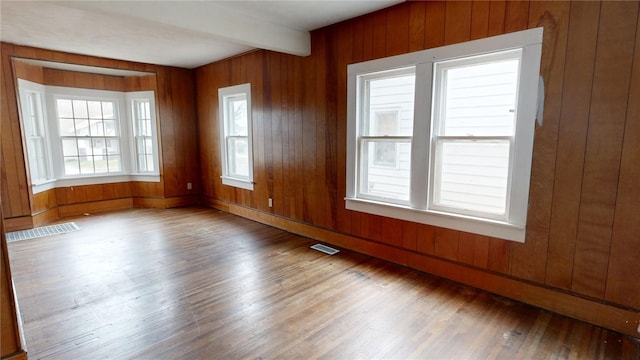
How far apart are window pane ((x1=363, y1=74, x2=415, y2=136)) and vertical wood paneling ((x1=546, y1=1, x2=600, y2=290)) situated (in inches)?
48.7

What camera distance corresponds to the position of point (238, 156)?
5.51m

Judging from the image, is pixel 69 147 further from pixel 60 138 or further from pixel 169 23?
pixel 169 23

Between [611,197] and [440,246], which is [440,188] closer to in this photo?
[440,246]

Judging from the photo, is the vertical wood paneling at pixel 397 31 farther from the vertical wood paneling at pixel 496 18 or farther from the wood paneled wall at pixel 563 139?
the vertical wood paneling at pixel 496 18

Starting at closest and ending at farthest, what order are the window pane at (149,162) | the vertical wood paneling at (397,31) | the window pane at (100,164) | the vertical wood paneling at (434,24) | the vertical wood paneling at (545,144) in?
the vertical wood paneling at (545,144) < the vertical wood paneling at (434,24) < the vertical wood paneling at (397,31) < the window pane at (100,164) < the window pane at (149,162)

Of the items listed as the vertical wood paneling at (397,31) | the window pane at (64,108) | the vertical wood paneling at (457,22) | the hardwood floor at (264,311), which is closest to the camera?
the hardwood floor at (264,311)

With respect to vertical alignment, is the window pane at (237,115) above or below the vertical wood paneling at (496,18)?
below

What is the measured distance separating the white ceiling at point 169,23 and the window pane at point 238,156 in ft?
4.80

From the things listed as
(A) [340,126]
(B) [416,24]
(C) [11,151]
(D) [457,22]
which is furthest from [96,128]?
(D) [457,22]

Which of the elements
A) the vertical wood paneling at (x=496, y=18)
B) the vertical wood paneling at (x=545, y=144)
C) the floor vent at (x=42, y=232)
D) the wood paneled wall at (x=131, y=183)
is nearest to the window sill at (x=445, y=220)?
the vertical wood paneling at (x=545, y=144)

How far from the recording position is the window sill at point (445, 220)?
262 centimetres

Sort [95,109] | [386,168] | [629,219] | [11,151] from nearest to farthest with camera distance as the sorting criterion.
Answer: [629,219]
[386,168]
[11,151]
[95,109]

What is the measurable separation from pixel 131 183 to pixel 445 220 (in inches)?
232

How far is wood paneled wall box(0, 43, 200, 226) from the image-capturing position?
4.54m
